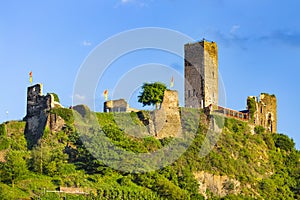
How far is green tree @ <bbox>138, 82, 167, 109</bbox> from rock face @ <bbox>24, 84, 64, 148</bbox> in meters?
7.07

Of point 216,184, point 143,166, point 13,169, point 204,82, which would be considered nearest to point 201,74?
point 204,82

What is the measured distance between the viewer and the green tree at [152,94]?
6750 cm

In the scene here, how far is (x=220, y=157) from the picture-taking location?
65.1m

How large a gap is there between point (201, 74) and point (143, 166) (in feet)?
52.9

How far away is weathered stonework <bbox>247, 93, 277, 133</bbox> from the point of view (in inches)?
2921

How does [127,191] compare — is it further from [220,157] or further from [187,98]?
[187,98]

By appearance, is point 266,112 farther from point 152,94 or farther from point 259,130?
point 152,94

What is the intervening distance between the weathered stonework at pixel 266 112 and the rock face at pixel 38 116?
18.2 meters

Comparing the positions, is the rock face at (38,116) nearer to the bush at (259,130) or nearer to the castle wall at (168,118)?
the castle wall at (168,118)

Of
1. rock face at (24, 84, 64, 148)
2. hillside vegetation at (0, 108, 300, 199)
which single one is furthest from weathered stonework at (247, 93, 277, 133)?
rock face at (24, 84, 64, 148)

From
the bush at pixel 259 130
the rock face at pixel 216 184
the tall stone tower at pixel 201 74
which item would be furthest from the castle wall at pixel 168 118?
the bush at pixel 259 130

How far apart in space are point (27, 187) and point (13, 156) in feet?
10.8

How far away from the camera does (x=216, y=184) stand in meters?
63.0

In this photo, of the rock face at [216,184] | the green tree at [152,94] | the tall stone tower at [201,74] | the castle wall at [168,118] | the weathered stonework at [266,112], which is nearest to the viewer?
the rock face at [216,184]
